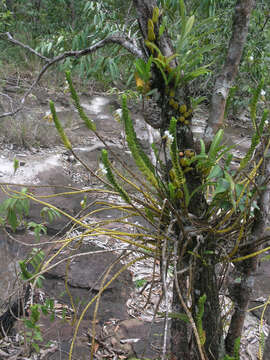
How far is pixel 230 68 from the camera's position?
4.36 ft

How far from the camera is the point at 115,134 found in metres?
5.49

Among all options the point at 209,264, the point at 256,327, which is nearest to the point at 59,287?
the point at 256,327

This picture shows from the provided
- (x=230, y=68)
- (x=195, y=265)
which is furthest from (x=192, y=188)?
(x=230, y=68)

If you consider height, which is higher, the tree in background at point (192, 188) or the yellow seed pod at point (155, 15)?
the yellow seed pod at point (155, 15)

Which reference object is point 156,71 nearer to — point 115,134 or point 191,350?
point 191,350

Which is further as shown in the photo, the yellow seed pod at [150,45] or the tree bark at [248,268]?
the tree bark at [248,268]

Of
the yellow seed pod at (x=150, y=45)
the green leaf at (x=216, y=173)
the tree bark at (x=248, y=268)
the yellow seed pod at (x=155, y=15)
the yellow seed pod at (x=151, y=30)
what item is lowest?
the tree bark at (x=248, y=268)

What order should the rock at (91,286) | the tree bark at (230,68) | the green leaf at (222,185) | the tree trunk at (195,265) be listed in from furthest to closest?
1. the rock at (91,286)
2. the tree bark at (230,68)
3. the tree trunk at (195,265)
4. the green leaf at (222,185)

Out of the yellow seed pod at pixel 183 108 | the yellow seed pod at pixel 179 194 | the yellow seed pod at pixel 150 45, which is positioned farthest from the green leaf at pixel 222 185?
the yellow seed pod at pixel 150 45

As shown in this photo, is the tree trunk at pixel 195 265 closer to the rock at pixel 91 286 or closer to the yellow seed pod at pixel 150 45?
the yellow seed pod at pixel 150 45

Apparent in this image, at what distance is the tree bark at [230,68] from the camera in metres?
1.29

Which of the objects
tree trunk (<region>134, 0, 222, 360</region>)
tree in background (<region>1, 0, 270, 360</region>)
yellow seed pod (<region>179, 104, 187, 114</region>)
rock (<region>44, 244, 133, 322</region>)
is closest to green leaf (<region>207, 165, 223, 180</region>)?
tree in background (<region>1, 0, 270, 360</region>)

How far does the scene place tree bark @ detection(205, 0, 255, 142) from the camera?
50.7 inches

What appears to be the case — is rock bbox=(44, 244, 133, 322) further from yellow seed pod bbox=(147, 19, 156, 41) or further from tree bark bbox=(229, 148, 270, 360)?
yellow seed pod bbox=(147, 19, 156, 41)
